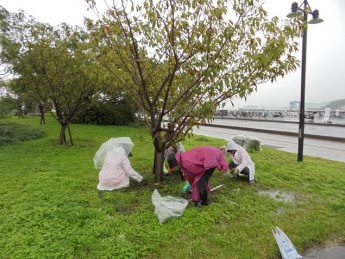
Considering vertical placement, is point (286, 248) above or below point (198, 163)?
below

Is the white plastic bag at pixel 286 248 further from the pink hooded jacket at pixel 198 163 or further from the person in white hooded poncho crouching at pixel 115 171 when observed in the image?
the person in white hooded poncho crouching at pixel 115 171

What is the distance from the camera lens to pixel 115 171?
5.18 meters

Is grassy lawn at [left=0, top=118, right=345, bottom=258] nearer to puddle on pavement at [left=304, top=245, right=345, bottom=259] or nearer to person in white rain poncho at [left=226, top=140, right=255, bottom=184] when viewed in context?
puddle on pavement at [left=304, top=245, right=345, bottom=259]

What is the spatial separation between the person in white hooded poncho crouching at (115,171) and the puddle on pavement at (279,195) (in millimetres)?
2386

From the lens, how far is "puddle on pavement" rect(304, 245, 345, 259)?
3.17 meters

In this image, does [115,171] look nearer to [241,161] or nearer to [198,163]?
[198,163]

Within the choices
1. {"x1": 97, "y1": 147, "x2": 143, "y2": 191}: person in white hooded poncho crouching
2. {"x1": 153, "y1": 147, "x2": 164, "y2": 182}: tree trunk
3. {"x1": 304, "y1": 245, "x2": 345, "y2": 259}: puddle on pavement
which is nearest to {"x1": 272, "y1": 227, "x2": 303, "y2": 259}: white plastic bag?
{"x1": 304, "y1": 245, "x2": 345, "y2": 259}: puddle on pavement

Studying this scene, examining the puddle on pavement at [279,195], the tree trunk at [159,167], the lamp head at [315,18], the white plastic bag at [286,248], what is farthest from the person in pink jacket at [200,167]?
the lamp head at [315,18]

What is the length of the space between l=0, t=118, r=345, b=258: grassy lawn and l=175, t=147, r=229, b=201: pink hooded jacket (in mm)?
447

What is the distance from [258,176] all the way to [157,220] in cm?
318

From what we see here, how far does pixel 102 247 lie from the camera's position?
3.13 m

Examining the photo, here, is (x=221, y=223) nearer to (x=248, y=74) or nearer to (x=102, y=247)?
(x=102, y=247)

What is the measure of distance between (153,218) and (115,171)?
162 cm

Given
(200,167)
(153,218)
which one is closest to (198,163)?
(200,167)
